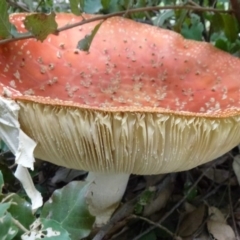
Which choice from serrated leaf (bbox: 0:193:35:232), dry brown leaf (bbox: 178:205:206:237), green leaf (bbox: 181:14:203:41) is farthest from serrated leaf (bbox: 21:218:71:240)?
green leaf (bbox: 181:14:203:41)

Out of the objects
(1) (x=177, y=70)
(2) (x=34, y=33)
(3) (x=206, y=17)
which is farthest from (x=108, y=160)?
(3) (x=206, y=17)

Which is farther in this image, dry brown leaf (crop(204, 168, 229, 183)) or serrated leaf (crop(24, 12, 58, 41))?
dry brown leaf (crop(204, 168, 229, 183))

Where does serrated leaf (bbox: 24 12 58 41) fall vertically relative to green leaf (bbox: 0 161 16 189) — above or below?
above

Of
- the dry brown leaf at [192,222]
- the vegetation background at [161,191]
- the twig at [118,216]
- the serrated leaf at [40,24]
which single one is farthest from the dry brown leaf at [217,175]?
the serrated leaf at [40,24]

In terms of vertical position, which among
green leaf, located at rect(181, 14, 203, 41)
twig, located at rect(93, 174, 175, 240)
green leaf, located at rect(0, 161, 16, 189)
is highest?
green leaf, located at rect(181, 14, 203, 41)

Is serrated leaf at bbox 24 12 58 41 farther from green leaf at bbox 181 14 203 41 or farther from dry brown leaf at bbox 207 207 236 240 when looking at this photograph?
dry brown leaf at bbox 207 207 236 240

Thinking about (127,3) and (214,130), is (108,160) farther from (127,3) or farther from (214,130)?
(127,3)

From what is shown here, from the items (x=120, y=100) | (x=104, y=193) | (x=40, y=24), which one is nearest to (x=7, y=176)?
(x=104, y=193)
